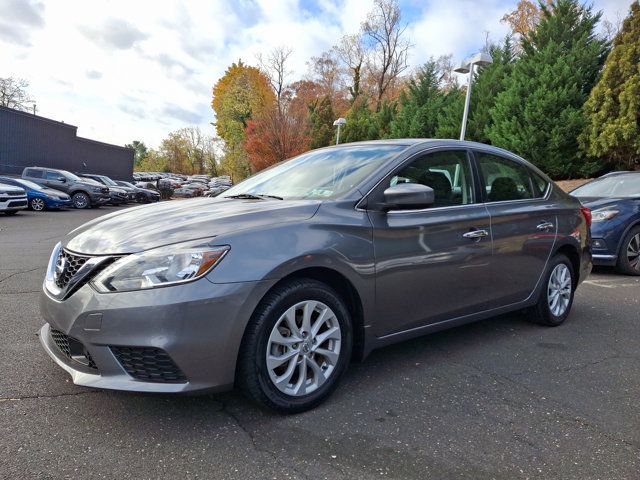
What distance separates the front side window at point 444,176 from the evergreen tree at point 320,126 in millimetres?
29636

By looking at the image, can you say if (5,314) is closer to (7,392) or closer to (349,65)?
(7,392)

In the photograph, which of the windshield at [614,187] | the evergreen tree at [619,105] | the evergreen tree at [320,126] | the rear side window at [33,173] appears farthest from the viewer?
the evergreen tree at [320,126]

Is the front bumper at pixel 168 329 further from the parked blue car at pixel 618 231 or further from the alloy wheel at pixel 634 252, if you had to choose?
the alloy wheel at pixel 634 252

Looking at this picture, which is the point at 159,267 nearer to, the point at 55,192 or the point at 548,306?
the point at 548,306

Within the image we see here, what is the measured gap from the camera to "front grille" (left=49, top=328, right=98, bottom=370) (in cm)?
248

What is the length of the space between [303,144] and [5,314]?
97.0ft

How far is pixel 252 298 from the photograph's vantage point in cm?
247

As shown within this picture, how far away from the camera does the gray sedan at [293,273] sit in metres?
2.38

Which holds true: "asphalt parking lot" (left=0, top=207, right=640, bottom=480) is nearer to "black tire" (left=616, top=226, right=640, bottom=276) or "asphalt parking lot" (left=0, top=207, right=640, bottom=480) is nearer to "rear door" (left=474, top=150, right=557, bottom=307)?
"rear door" (left=474, top=150, right=557, bottom=307)

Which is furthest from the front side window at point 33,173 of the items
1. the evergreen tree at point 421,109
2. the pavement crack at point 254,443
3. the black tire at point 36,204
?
the pavement crack at point 254,443

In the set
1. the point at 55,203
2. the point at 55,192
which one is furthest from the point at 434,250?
the point at 55,192

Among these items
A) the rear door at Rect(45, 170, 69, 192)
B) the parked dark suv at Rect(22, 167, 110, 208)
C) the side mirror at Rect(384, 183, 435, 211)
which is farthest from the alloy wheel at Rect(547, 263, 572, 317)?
the rear door at Rect(45, 170, 69, 192)

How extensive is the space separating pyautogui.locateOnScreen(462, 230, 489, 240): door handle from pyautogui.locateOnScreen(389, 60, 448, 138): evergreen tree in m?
20.6

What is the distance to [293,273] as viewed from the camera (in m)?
2.68
